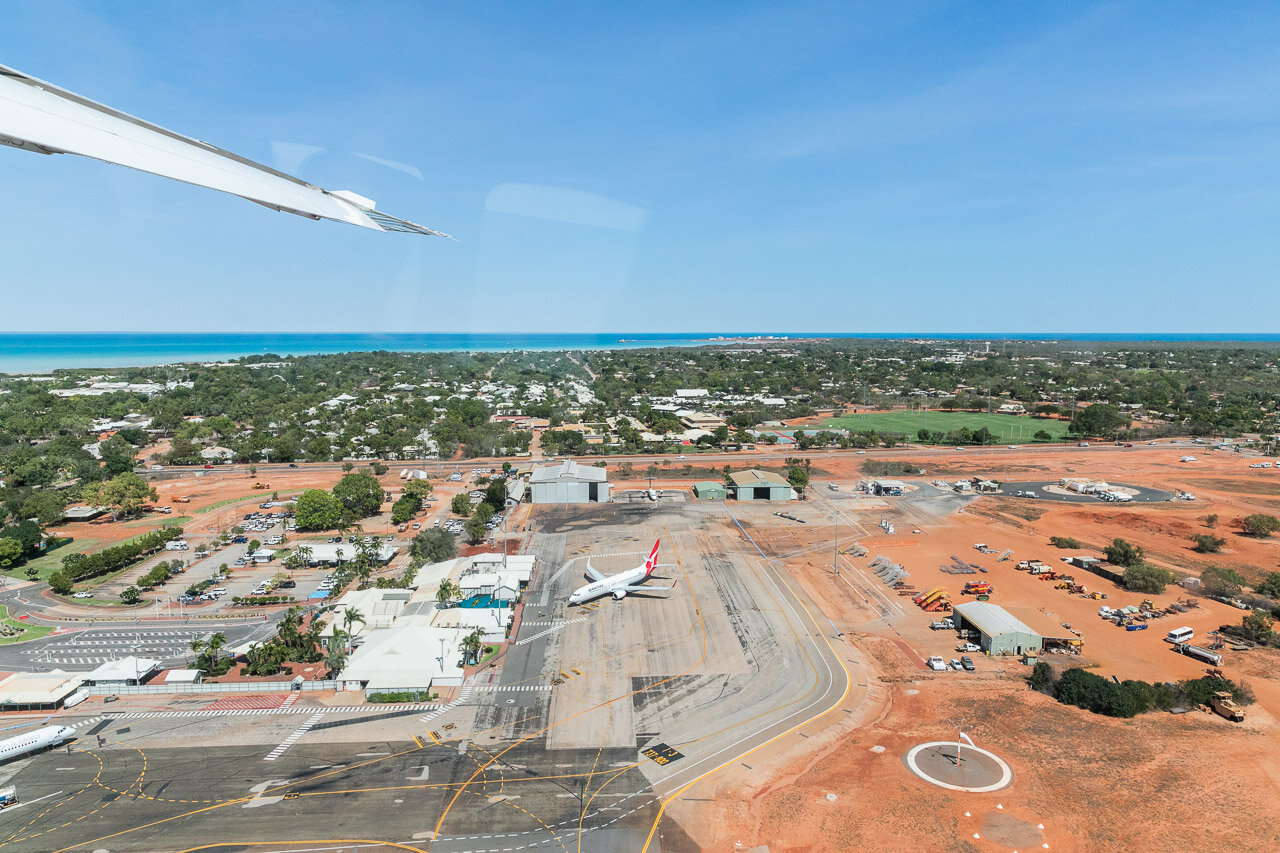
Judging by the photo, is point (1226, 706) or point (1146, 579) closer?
point (1226, 706)

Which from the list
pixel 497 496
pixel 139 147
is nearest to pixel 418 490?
pixel 497 496

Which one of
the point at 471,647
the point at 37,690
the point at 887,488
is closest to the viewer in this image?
the point at 37,690

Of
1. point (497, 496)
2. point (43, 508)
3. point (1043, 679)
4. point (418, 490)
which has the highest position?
point (418, 490)

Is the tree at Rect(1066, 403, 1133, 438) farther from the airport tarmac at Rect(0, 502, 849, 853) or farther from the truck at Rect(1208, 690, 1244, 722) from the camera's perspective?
the airport tarmac at Rect(0, 502, 849, 853)

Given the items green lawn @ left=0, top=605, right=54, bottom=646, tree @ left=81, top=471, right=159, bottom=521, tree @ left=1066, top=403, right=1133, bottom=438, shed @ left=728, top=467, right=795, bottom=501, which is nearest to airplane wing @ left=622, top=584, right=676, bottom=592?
shed @ left=728, top=467, right=795, bottom=501

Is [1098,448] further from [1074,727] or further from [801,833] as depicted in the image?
[801,833]

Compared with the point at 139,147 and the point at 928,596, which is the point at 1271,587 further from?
the point at 139,147
